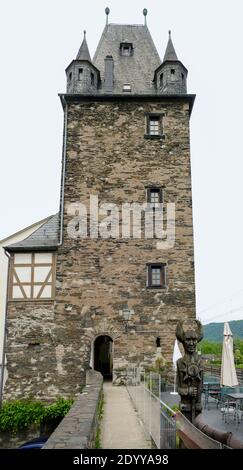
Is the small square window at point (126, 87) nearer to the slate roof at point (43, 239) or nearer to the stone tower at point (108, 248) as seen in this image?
the stone tower at point (108, 248)

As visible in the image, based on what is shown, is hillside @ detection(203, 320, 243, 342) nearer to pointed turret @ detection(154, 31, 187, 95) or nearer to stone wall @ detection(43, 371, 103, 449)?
pointed turret @ detection(154, 31, 187, 95)

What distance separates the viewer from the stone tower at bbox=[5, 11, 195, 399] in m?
17.2

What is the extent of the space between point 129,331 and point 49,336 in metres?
3.13

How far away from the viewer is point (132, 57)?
23266 millimetres

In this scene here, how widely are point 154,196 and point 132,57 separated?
28.9 ft

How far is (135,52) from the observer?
927 inches

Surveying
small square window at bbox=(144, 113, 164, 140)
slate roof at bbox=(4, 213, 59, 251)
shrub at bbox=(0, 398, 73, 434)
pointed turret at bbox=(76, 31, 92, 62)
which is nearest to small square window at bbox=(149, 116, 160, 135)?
small square window at bbox=(144, 113, 164, 140)

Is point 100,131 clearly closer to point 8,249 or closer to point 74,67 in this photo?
point 74,67

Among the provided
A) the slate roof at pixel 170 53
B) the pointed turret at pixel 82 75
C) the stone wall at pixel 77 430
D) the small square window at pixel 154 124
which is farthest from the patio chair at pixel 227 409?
the slate roof at pixel 170 53

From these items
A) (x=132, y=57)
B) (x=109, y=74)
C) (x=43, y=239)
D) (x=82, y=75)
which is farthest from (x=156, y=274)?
(x=132, y=57)
